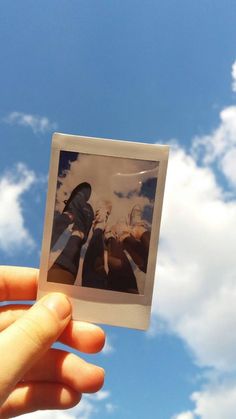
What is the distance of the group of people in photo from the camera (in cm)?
282

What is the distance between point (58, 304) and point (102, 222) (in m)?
0.65

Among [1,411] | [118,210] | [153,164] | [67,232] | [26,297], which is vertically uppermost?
[153,164]

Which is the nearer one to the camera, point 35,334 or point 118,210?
point 35,334

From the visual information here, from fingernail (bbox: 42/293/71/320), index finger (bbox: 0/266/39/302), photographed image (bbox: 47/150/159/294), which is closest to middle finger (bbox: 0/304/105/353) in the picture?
fingernail (bbox: 42/293/71/320)

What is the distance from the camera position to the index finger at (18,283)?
3.02 m

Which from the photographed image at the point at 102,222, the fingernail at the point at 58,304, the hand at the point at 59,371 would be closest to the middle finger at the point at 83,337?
the hand at the point at 59,371

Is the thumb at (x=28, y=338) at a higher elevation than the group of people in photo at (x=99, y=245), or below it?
below

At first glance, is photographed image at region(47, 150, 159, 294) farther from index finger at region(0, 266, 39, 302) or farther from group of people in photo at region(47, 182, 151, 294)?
index finger at region(0, 266, 39, 302)

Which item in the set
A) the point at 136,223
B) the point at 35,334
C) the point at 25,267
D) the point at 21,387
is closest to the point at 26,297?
the point at 25,267

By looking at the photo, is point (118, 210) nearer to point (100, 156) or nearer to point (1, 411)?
point (100, 156)

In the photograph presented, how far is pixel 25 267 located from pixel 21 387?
2.82 feet

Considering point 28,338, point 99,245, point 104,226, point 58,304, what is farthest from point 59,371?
point 104,226

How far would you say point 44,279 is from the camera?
2.86 metres

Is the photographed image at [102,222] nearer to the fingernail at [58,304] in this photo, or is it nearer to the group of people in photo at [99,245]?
the group of people in photo at [99,245]
